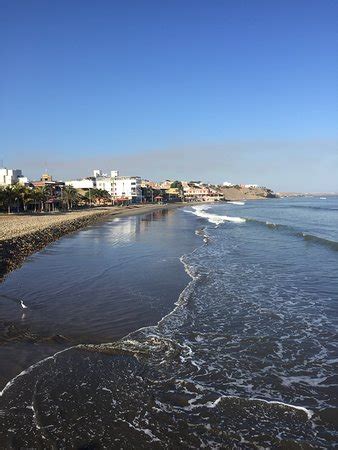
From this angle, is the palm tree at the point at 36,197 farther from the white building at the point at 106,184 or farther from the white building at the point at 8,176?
the white building at the point at 106,184

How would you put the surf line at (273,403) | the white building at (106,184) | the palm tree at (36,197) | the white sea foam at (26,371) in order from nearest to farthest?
the surf line at (273,403), the white sea foam at (26,371), the palm tree at (36,197), the white building at (106,184)

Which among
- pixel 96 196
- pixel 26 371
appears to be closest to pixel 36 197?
pixel 96 196

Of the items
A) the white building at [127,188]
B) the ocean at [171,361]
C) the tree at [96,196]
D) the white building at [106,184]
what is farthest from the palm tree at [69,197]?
the ocean at [171,361]

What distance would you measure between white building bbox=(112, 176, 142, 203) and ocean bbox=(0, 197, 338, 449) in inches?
5622

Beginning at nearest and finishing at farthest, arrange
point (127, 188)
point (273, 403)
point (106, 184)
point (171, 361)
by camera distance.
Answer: point (273, 403), point (171, 361), point (127, 188), point (106, 184)

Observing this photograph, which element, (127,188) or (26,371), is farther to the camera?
(127,188)

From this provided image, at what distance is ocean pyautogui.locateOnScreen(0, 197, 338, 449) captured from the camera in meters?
5.92

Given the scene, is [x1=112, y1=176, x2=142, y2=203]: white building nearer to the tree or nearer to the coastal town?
the coastal town

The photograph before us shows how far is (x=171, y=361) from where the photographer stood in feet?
27.7

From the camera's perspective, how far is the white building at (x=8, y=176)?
4764 inches

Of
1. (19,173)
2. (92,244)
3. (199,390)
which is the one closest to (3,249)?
(92,244)

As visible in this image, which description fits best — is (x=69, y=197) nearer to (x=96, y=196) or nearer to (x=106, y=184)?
(x=96, y=196)

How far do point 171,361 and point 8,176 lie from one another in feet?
430

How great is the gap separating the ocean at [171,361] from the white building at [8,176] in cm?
10394
